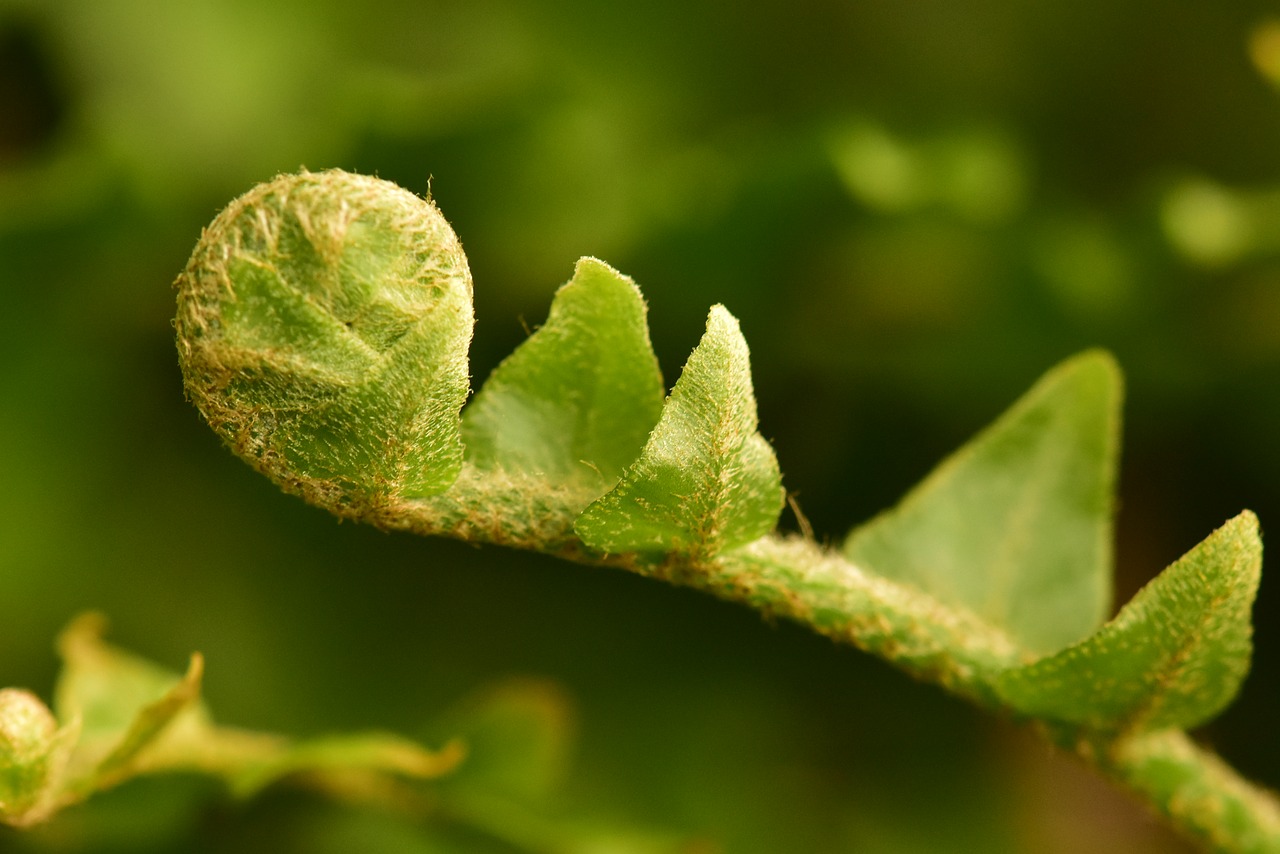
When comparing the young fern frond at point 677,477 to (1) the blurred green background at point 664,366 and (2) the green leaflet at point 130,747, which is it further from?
(1) the blurred green background at point 664,366

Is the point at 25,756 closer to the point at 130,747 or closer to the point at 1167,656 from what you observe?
the point at 130,747

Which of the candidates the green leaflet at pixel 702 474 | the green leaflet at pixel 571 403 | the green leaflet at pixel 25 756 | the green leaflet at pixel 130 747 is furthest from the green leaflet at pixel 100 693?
the green leaflet at pixel 702 474

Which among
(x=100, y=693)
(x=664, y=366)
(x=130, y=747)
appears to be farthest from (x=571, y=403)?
(x=664, y=366)

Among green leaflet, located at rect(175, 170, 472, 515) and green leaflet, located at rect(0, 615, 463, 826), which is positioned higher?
green leaflet, located at rect(175, 170, 472, 515)

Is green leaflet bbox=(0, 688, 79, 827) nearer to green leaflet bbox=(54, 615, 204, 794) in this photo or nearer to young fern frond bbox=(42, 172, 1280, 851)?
green leaflet bbox=(54, 615, 204, 794)

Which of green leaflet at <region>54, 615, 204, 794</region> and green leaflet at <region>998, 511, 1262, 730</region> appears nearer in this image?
green leaflet at <region>998, 511, 1262, 730</region>

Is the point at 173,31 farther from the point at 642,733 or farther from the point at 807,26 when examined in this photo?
the point at 642,733

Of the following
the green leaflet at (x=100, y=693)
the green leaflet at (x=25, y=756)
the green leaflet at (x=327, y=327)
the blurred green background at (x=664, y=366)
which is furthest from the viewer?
the blurred green background at (x=664, y=366)

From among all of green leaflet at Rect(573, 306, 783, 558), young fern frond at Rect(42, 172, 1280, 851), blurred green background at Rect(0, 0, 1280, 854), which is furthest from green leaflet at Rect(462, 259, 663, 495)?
blurred green background at Rect(0, 0, 1280, 854)
